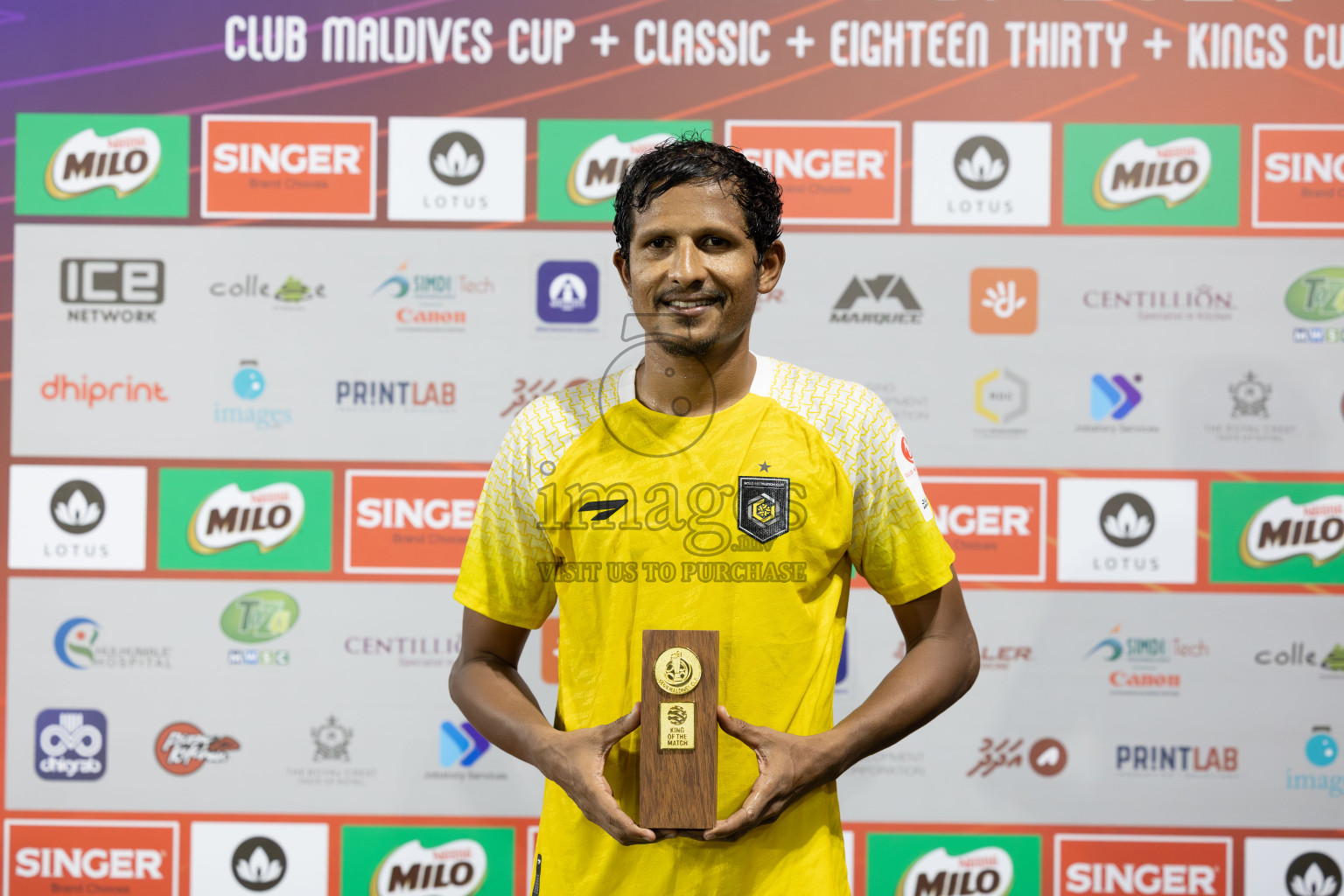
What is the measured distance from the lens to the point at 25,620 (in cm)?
213

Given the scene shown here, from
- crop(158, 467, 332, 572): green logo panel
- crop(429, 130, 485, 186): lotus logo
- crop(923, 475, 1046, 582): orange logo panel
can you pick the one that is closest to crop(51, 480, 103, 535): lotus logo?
crop(158, 467, 332, 572): green logo panel

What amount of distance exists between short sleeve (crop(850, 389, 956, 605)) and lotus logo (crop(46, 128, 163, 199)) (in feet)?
6.24

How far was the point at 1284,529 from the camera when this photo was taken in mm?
2068

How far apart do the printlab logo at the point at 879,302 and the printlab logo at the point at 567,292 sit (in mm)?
553

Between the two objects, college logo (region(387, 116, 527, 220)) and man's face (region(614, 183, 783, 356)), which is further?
college logo (region(387, 116, 527, 220))

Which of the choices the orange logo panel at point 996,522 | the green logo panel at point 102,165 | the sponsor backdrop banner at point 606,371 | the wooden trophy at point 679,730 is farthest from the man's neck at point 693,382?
the green logo panel at point 102,165

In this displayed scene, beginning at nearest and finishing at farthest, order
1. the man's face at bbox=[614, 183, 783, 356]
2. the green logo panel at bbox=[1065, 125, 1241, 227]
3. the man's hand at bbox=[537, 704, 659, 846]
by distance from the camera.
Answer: the man's hand at bbox=[537, 704, 659, 846] → the man's face at bbox=[614, 183, 783, 356] → the green logo panel at bbox=[1065, 125, 1241, 227]

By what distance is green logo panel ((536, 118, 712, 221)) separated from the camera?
2.09m

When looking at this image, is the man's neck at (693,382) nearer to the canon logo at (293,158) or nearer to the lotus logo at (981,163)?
the lotus logo at (981,163)

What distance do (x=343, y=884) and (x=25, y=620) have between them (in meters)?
0.96

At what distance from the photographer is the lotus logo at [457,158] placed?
2.09m

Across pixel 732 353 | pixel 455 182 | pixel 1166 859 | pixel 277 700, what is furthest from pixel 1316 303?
pixel 277 700

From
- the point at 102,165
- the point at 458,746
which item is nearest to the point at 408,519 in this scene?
the point at 458,746

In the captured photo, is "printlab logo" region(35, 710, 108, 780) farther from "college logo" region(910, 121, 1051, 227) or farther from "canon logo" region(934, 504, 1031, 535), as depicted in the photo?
"college logo" region(910, 121, 1051, 227)
